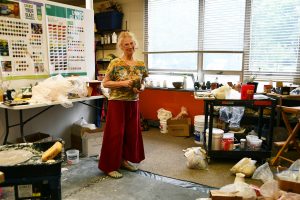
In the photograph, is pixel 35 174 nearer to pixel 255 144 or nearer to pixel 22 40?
pixel 22 40

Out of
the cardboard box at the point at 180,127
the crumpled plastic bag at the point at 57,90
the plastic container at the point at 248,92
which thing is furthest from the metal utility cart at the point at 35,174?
the cardboard box at the point at 180,127

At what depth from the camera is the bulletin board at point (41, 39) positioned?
9.09 ft

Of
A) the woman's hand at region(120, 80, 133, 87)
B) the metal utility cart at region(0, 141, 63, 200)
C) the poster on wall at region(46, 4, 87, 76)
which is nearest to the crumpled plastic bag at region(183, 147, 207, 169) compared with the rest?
the woman's hand at region(120, 80, 133, 87)

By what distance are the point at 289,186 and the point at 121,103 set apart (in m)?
1.61

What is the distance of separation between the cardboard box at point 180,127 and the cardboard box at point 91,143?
1.32 m

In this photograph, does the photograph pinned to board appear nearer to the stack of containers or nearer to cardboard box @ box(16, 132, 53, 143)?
cardboard box @ box(16, 132, 53, 143)

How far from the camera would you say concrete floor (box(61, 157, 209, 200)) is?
7.62ft

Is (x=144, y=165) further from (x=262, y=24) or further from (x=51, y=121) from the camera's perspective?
(x=262, y=24)

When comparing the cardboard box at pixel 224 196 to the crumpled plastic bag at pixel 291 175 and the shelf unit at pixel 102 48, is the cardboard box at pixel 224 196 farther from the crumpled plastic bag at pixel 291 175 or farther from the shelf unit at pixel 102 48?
the shelf unit at pixel 102 48

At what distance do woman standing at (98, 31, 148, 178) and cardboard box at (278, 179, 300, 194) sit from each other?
1416 millimetres

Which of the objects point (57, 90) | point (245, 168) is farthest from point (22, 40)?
point (245, 168)

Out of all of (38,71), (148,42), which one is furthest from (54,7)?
(148,42)

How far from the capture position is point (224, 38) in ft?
13.9

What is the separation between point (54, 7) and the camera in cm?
318
